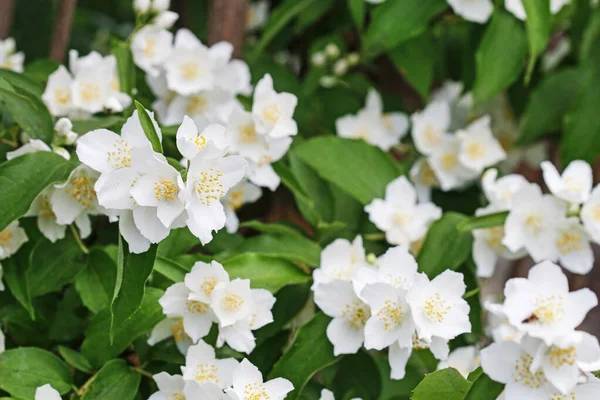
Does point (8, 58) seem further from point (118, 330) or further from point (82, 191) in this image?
point (118, 330)

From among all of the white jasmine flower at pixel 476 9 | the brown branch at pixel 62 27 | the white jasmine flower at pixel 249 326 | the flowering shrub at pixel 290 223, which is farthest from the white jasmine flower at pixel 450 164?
the brown branch at pixel 62 27

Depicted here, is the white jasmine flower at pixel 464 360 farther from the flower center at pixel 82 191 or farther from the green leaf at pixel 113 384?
the flower center at pixel 82 191

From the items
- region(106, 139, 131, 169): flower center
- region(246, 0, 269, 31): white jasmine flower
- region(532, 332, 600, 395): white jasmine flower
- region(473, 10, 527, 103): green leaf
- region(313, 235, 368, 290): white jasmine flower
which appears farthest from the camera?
region(246, 0, 269, 31): white jasmine flower

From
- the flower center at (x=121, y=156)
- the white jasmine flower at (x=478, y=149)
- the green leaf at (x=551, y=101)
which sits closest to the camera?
the flower center at (x=121, y=156)

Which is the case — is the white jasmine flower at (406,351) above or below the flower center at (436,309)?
below

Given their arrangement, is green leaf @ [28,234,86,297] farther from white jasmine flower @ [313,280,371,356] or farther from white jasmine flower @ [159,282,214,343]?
white jasmine flower @ [313,280,371,356]

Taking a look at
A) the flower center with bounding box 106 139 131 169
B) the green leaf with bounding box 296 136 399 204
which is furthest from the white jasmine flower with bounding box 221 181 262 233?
the flower center with bounding box 106 139 131 169
